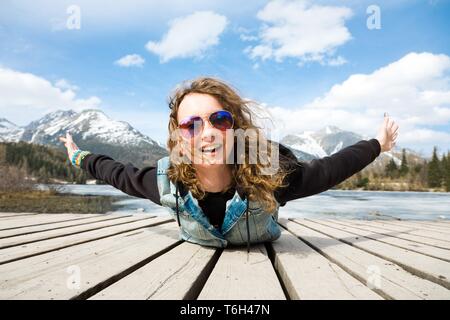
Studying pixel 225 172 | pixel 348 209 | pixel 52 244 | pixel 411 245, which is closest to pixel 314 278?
pixel 225 172

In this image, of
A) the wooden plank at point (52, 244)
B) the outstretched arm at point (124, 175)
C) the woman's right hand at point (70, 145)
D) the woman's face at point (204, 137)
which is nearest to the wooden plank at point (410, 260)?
the woman's face at point (204, 137)

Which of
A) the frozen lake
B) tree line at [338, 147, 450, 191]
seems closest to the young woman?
the frozen lake

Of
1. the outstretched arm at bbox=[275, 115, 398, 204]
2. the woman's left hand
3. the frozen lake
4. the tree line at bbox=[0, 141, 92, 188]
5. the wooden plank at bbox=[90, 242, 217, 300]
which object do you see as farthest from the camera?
the tree line at bbox=[0, 141, 92, 188]

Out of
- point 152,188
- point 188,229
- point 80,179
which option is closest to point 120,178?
point 152,188

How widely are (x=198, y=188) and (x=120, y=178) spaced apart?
0.80 meters

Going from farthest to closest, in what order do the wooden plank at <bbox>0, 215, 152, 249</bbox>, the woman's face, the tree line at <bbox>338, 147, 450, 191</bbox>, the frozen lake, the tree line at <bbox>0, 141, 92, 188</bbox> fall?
the tree line at <bbox>0, 141, 92, 188</bbox> < the tree line at <bbox>338, 147, 450, 191</bbox> < the frozen lake < the wooden plank at <bbox>0, 215, 152, 249</bbox> < the woman's face

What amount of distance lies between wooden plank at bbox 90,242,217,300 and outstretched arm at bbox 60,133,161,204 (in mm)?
627

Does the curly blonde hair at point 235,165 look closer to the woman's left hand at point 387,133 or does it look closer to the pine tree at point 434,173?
the woman's left hand at point 387,133

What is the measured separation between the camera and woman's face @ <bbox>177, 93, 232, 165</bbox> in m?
2.09

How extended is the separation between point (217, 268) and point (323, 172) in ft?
3.44

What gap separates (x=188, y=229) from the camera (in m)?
2.30

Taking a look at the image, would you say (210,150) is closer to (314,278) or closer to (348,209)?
(314,278)

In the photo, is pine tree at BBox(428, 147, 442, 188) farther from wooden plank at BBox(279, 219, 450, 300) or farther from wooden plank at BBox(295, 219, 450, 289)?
Result: wooden plank at BBox(279, 219, 450, 300)
